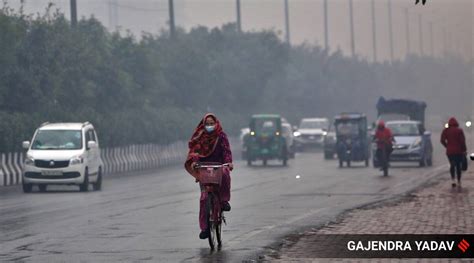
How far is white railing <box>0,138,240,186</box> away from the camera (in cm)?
4125

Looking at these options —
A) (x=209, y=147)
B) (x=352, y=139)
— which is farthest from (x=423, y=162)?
(x=209, y=147)

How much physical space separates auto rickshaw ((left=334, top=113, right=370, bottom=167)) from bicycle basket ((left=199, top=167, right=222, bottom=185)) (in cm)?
3470

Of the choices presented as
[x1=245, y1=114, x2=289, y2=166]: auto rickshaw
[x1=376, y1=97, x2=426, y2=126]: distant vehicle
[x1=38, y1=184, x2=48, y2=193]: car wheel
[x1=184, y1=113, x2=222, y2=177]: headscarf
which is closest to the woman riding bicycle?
[x1=184, y1=113, x2=222, y2=177]: headscarf

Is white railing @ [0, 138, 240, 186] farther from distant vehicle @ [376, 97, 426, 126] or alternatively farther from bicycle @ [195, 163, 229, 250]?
bicycle @ [195, 163, 229, 250]

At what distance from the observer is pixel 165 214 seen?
82.0ft

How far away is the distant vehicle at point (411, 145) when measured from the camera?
4941 cm

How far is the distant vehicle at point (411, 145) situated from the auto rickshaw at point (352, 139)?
1966 mm

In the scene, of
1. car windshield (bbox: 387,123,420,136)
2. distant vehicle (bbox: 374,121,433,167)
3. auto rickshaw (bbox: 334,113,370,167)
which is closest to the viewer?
distant vehicle (bbox: 374,121,433,167)

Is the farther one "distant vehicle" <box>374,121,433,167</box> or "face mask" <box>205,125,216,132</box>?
"distant vehicle" <box>374,121,433,167</box>

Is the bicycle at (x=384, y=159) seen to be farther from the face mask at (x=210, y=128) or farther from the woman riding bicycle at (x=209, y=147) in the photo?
the face mask at (x=210, y=128)

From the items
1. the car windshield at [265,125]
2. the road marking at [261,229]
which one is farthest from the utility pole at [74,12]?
the road marking at [261,229]

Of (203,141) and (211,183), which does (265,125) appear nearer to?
(203,141)

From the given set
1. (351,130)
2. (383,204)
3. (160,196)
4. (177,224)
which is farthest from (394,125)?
(177,224)

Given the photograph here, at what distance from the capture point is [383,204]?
26.6 meters
